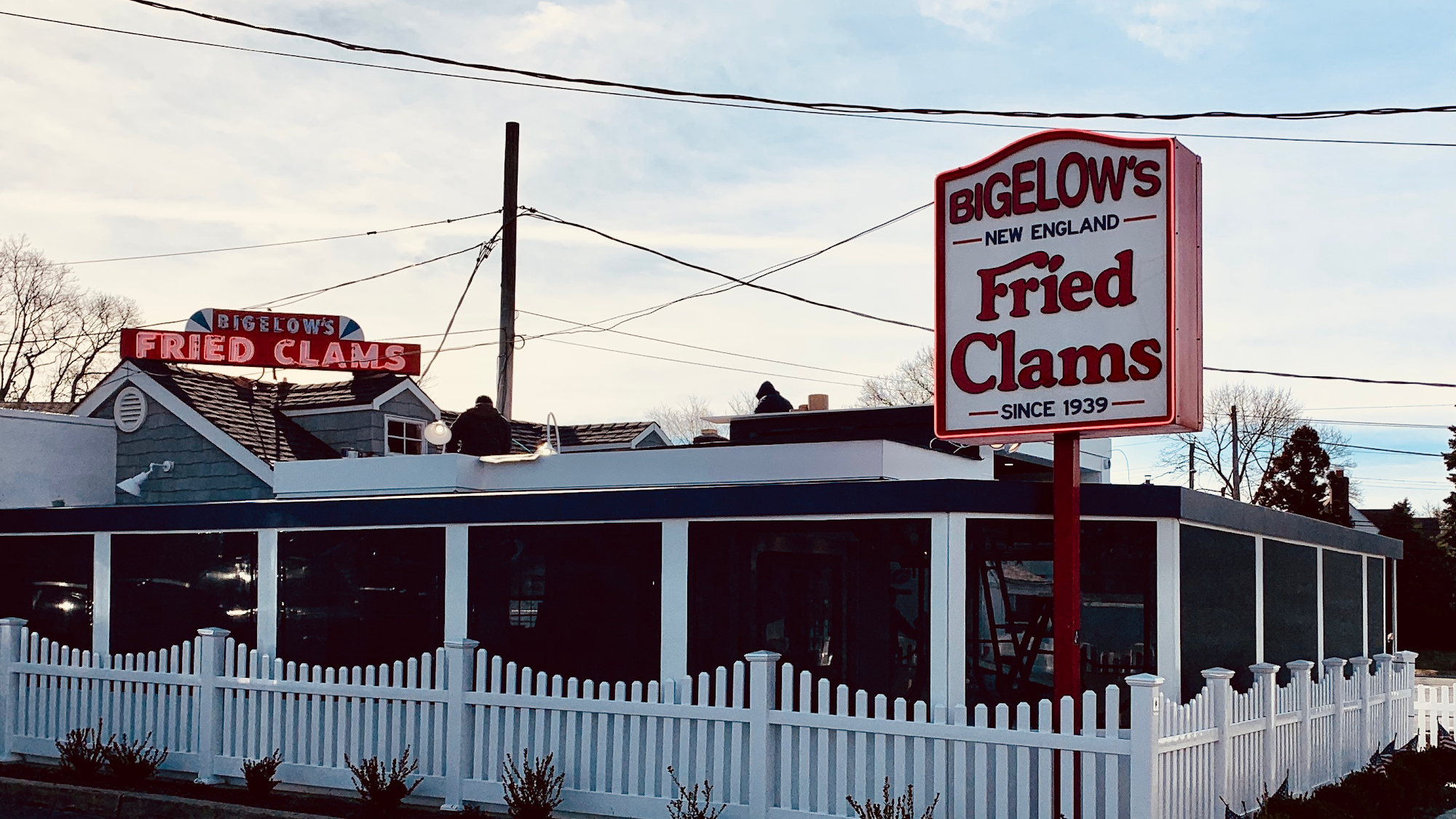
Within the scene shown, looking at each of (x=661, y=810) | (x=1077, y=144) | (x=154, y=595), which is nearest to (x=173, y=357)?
(x=154, y=595)

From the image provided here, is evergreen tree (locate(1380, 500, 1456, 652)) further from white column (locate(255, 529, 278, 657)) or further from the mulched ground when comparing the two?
the mulched ground

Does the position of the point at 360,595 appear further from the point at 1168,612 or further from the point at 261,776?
the point at 1168,612

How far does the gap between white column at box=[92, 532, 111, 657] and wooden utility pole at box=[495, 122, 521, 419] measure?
270 inches

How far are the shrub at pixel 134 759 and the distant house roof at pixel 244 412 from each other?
10.5m

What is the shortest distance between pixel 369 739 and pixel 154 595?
11.8 feet

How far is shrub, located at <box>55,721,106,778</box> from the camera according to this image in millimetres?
12148

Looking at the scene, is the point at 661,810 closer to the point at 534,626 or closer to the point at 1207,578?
the point at 534,626

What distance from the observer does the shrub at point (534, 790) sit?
10188mm

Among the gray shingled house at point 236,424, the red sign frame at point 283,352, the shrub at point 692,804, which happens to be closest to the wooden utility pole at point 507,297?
the gray shingled house at point 236,424

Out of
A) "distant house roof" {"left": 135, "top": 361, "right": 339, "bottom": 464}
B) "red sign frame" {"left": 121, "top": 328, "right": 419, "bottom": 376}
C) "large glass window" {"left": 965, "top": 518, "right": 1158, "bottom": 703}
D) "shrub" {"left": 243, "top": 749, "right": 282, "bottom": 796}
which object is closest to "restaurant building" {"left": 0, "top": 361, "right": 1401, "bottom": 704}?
"large glass window" {"left": 965, "top": 518, "right": 1158, "bottom": 703}

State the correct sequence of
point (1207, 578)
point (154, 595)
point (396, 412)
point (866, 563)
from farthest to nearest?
point (396, 412) < point (154, 595) < point (1207, 578) < point (866, 563)

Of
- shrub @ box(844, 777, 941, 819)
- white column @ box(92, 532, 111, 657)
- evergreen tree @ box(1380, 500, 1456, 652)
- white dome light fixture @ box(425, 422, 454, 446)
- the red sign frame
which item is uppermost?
the red sign frame

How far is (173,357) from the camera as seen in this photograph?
26.3 m

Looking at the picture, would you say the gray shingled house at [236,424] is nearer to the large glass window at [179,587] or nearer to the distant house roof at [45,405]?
the large glass window at [179,587]
